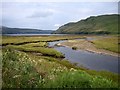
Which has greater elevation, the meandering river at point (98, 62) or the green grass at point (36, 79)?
the green grass at point (36, 79)

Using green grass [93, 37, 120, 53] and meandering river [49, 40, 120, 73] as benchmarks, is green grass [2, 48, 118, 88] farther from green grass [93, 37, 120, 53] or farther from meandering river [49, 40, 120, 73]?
green grass [93, 37, 120, 53]

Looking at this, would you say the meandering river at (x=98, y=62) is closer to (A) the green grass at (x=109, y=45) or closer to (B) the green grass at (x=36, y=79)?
(A) the green grass at (x=109, y=45)

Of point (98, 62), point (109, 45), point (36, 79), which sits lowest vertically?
point (98, 62)

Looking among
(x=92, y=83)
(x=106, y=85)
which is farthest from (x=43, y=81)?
(x=106, y=85)

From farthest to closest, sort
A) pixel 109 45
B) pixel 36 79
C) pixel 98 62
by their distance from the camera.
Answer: pixel 109 45 < pixel 98 62 < pixel 36 79

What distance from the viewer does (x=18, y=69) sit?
1498 centimetres

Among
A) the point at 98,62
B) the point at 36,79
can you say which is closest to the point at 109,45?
the point at 98,62

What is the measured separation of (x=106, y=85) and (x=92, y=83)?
116cm

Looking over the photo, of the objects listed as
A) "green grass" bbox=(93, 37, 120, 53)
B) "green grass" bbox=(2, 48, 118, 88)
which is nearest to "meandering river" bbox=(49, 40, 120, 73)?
"green grass" bbox=(93, 37, 120, 53)

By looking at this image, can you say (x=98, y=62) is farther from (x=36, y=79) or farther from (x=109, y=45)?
(x=109, y=45)

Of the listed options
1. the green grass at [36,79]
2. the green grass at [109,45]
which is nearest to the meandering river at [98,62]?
the green grass at [109,45]

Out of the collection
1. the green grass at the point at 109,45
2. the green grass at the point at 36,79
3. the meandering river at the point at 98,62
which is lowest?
the meandering river at the point at 98,62

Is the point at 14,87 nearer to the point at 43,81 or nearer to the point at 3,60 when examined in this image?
the point at 43,81

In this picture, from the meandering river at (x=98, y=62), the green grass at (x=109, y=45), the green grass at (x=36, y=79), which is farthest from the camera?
the green grass at (x=109, y=45)
